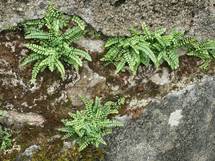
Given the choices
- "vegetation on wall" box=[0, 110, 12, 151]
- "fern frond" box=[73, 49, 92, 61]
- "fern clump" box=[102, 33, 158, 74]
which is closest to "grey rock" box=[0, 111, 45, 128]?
"vegetation on wall" box=[0, 110, 12, 151]

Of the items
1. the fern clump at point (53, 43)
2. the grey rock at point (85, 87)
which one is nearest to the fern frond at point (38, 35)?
the fern clump at point (53, 43)

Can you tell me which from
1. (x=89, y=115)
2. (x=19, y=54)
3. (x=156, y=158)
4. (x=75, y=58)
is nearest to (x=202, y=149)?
(x=156, y=158)

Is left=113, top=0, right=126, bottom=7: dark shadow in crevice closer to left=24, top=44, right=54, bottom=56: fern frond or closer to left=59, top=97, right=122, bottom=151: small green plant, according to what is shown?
left=24, top=44, right=54, bottom=56: fern frond

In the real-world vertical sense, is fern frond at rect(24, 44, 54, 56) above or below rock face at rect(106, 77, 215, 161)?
→ above

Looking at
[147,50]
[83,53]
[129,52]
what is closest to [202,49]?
[147,50]

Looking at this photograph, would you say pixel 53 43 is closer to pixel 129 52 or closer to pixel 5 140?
pixel 129 52

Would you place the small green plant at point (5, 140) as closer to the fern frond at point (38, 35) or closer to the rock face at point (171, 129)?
the fern frond at point (38, 35)
